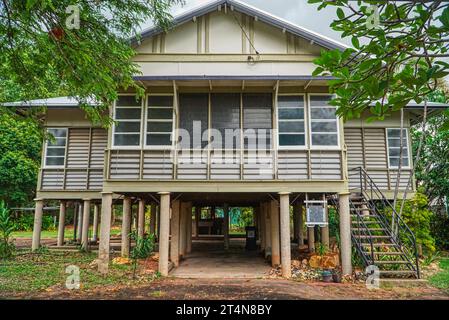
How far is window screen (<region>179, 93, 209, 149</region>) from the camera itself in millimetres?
10055

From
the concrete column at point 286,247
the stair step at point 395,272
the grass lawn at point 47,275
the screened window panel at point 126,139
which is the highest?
the screened window panel at point 126,139

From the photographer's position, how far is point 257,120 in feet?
33.6

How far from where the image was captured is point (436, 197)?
657 inches

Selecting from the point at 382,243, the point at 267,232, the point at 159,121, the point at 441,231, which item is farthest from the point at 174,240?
the point at 441,231

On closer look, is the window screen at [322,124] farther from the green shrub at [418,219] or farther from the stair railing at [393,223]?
the green shrub at [418,219]

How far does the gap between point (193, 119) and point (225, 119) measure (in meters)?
0.97

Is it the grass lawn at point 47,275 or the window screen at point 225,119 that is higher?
the window screen at point 225,119

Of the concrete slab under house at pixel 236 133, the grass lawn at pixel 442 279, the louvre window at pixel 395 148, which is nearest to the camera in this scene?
the grass lawn at pixel 442 279

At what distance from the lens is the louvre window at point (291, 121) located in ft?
32.3

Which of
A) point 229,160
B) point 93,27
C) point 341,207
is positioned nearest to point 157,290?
point 229,160

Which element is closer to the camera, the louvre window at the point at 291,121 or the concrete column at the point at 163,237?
the concrete column at the point at 163,237

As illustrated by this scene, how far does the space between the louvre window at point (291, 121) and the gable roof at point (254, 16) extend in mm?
1750

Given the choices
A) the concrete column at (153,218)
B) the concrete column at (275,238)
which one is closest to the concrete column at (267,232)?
the concrete column at (275,238)

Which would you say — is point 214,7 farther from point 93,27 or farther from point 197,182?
point 197,182
